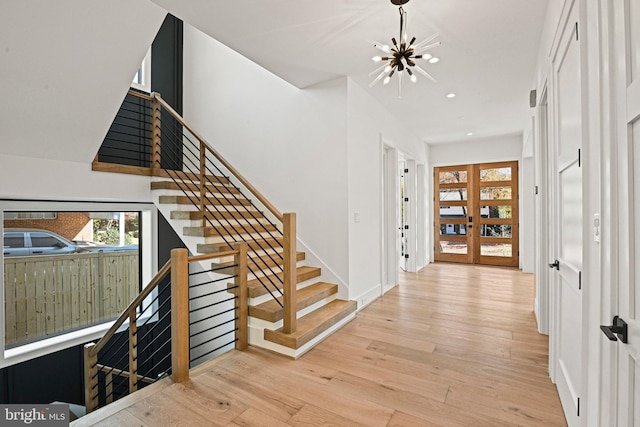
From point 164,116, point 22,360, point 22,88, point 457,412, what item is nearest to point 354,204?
point 457,412

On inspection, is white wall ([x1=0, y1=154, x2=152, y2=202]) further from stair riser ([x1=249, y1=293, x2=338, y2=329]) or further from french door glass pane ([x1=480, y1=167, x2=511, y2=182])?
french door glass pane ([x1=480, y1=167, x2=511, y2=182])

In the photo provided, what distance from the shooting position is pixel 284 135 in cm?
410

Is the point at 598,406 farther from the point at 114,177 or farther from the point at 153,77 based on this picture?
the point at 153,77

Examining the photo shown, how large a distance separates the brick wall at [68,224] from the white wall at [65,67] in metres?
1.29

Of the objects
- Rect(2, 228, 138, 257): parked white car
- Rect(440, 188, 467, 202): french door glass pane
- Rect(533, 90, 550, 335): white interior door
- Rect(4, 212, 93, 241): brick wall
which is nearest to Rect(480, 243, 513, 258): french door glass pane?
Rect(440, 188, 467, 202): french door glass pane

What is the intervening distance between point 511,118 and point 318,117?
3.44m

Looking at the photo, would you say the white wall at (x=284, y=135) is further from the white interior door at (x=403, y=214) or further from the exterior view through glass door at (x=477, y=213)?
the exterior view through glass door at (x=477, y=213)

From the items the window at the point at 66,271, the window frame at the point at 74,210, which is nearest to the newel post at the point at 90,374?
the window frame at the point at 74,210

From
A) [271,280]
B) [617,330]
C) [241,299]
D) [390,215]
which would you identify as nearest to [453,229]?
[390,215]

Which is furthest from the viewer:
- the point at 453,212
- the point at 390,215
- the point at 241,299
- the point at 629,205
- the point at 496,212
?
the point at 453,212

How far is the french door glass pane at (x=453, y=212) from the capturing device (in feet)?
22.5

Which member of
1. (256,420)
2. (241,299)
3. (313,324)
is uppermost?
(241,299)

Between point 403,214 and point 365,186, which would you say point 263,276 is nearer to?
point 365,186

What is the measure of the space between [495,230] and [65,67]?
7.19 metres
